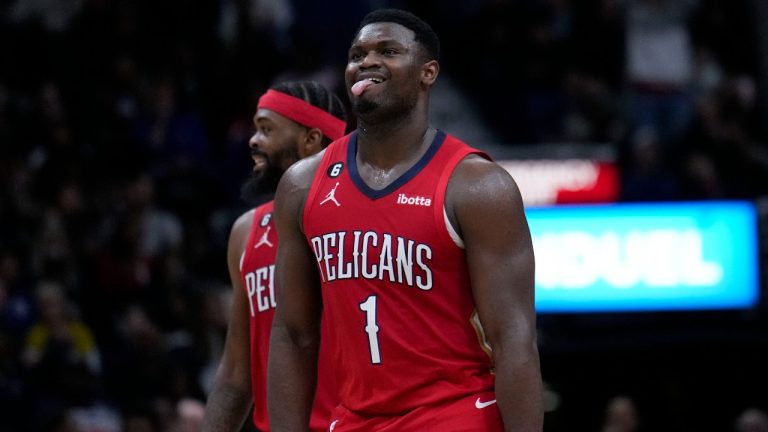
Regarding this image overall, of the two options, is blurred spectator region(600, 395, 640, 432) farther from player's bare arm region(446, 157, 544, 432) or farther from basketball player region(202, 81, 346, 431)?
player's bare arm region(446, 157, 544, 432)

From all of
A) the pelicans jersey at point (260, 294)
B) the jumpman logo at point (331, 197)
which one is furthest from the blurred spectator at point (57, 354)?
the jumpman logo at point (331, 197)

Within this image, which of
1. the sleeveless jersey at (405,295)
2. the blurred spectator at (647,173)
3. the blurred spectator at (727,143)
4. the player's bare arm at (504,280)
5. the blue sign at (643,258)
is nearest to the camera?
the player's bare arm at (504,280)

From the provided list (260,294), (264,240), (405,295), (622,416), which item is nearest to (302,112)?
(264,240)

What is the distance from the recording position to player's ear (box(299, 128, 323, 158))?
5.32m

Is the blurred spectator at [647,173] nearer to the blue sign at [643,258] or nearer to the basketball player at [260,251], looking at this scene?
the blue sign at [643,258]

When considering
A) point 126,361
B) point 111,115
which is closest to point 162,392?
point 126,361

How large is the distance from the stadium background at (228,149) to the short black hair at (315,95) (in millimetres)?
3748

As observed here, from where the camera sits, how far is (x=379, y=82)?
408 cm

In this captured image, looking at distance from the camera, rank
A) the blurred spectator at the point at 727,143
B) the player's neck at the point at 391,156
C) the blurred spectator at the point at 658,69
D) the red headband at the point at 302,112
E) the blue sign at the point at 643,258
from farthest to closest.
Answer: the blurred spectator at the point at 658,69 → the blurred spectator at the point at 727,143 → the blue sign at the point at 643,258 → the red headband at the point at 302,112 → the player's neck at the point at 391,156

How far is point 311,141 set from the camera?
5328 millimetres

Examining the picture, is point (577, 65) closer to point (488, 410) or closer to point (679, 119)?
point (679, 119)

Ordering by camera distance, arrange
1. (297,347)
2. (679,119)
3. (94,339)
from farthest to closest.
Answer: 1. (679,119)
2. (94,339)
3. (297,347)

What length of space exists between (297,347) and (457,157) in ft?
2.57

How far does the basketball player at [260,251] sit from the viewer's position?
17.1 feet
